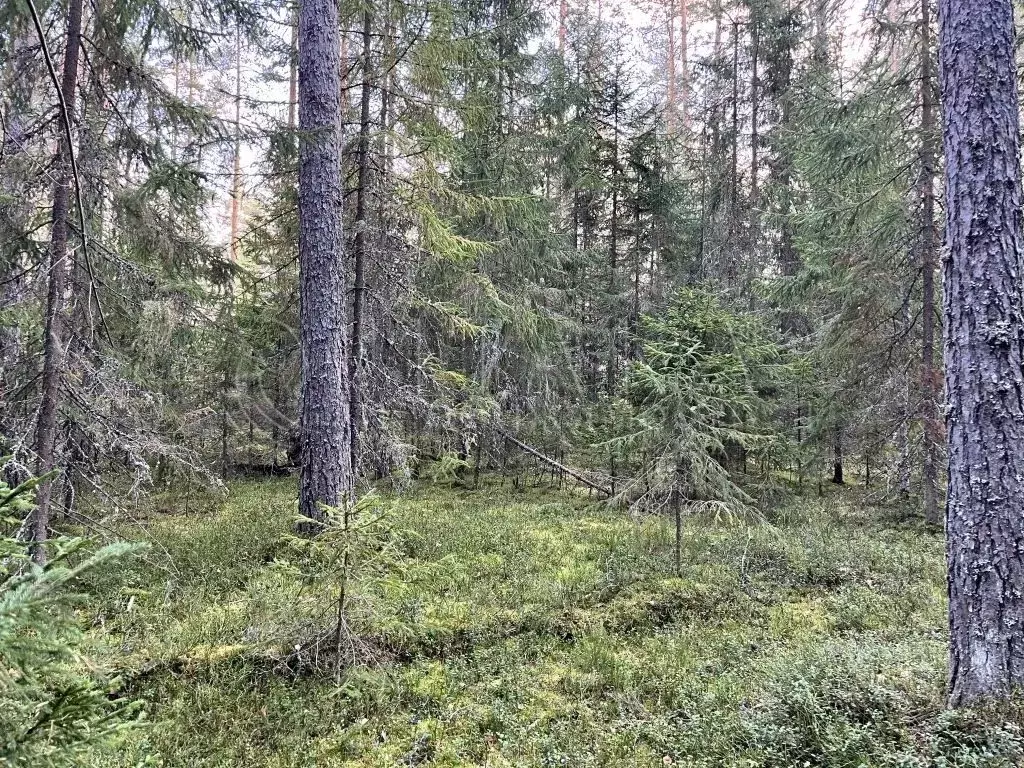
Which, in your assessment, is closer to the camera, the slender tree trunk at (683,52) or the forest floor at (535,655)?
the forest floor at (535,655)

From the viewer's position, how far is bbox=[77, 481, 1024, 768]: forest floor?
3863 mm

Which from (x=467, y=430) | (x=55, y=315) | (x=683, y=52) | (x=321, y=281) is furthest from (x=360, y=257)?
(x=683, y=52)

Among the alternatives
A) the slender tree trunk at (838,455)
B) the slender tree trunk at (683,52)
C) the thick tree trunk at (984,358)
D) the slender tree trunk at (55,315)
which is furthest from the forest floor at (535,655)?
the slender tree trunk at (683,52)

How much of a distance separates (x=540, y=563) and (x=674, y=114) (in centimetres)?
2056

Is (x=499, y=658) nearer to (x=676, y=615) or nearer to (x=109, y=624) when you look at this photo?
(x=676, y=615)

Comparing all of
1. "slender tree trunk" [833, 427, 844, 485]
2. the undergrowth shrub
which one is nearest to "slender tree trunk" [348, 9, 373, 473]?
the undergrowth shrub

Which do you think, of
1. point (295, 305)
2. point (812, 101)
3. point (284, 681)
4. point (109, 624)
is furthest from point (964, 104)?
point (812, 101)

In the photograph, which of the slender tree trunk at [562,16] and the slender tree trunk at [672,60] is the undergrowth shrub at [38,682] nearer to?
the slender tree trunk at [562,16]

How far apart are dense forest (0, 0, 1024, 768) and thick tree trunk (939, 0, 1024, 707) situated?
0.02 m

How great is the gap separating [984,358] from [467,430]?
26.6 feet

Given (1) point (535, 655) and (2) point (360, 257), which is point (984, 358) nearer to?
(1) point (535, 655)

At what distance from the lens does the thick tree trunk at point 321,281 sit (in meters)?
7.24

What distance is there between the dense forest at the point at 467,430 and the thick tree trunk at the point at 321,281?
0.14 feet

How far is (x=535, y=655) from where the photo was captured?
5.40 metres
